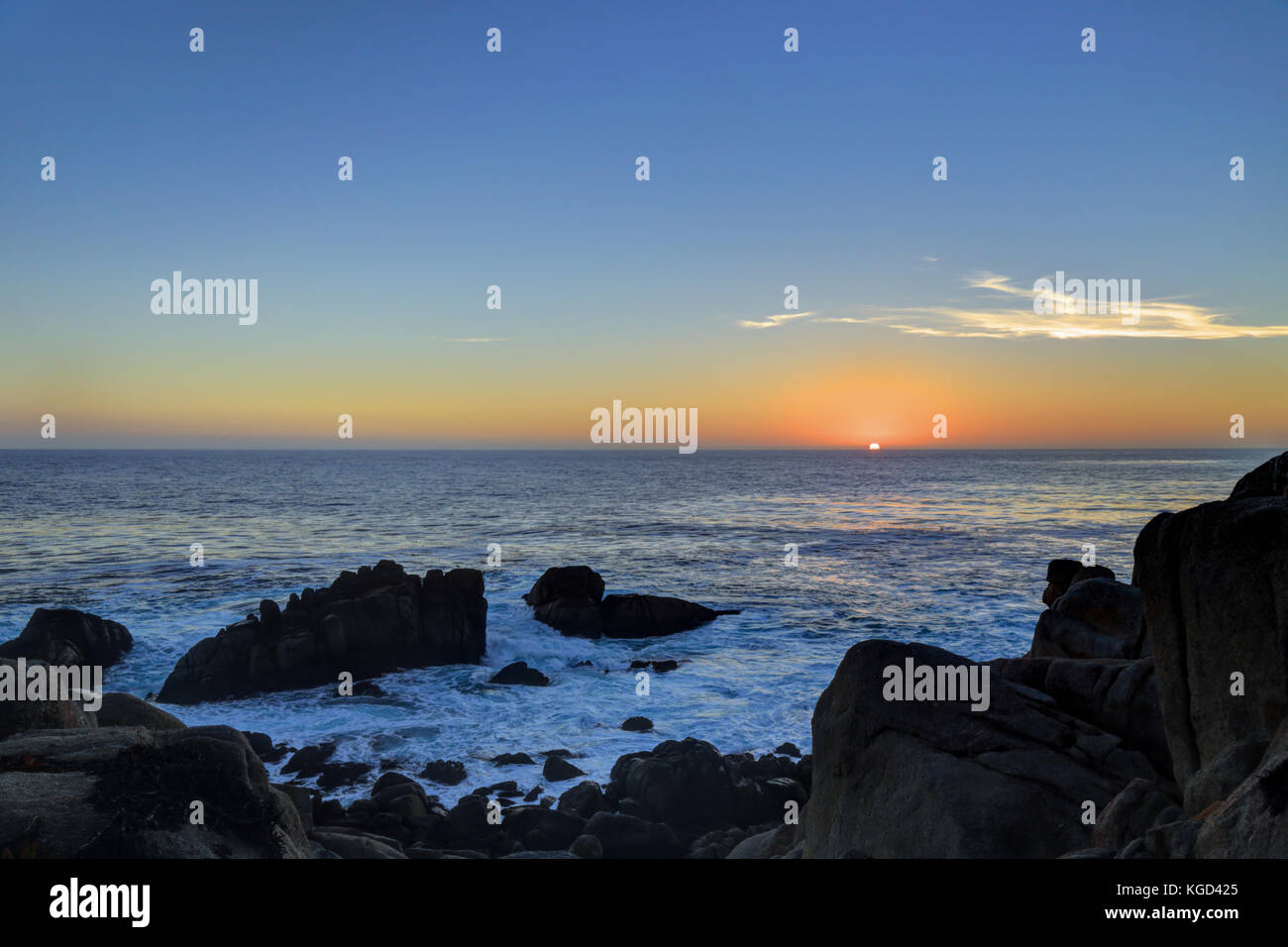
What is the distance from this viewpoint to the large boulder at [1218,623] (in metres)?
10.0

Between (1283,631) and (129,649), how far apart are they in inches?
1530

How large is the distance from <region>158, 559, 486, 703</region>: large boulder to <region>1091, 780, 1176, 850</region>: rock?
28.0m

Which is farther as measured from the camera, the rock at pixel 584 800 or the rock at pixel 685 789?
the rock at pixel 584 800

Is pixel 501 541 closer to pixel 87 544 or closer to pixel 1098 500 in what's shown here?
pixel 87 544

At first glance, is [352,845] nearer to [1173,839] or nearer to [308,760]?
[308,760]

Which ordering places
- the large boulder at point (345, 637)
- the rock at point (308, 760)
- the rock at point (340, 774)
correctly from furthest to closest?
the large boulder at point (345, 637)
the rock at point (308, 760)
the rock at point (340, 774)

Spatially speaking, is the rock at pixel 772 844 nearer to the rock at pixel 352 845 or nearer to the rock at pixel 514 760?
the rock at pixel 352 845

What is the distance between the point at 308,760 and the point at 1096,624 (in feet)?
66.6

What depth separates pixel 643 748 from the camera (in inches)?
975

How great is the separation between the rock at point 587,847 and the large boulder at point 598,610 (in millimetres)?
21005

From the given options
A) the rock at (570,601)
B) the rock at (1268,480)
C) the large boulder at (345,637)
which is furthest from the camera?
the rock at (570,601)

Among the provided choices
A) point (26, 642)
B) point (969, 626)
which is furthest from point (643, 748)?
point (26, 642)

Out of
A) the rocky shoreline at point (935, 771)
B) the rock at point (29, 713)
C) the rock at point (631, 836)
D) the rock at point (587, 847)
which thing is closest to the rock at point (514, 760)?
the rocky shoreline at point (935, 771)
